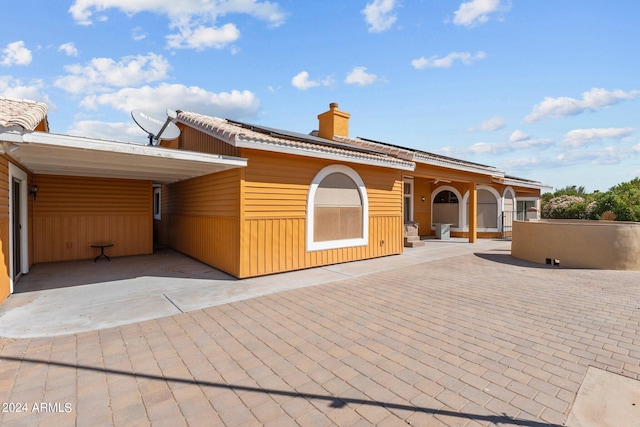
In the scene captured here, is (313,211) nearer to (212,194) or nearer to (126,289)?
(212,194)

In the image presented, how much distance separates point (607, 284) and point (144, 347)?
356 inches

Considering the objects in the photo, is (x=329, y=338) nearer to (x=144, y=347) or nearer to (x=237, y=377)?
(x=237, y=377)

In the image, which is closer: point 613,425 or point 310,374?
point 613,425

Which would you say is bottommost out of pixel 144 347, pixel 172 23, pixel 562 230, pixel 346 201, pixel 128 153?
pixel 144 347

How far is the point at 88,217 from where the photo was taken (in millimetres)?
9766

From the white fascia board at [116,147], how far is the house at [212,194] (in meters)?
0.02

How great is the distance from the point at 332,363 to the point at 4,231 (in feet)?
20.8

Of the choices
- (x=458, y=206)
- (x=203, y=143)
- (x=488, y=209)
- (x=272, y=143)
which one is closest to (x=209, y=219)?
(x=203, y=143)

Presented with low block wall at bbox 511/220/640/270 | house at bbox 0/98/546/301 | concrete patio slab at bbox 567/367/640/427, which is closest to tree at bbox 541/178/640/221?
house at bbox 0/98/546/301

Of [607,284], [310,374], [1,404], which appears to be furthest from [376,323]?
[607,284]

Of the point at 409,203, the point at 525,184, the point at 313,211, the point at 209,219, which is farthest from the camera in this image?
the point at 525,184

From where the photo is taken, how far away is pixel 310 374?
304 cm

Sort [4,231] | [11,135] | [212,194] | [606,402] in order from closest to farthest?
[606,402] < [11,135] < [4,231] < [212,194]

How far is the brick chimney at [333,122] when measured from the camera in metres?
12.3
